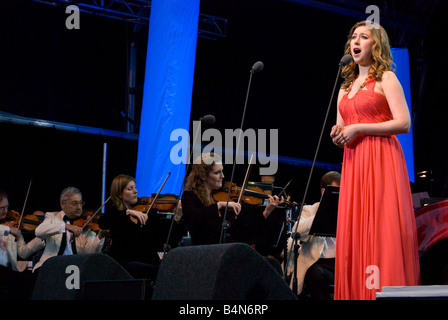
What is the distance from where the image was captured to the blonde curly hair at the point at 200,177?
13.1 ft

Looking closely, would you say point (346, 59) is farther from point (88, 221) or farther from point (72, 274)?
point (88, 221)

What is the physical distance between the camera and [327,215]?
337 cm

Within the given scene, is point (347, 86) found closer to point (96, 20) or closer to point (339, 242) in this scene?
point (339, 242)

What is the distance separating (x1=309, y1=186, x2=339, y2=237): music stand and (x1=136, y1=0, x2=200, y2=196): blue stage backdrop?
1.98 m

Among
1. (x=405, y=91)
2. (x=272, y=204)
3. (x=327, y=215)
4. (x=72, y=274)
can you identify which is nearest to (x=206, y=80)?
(x=405, y=91)

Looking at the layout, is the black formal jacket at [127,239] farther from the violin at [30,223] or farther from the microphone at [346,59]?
the microphone at [346,59]

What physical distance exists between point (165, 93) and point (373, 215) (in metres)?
3.26

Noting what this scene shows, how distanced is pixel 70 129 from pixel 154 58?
3.99 metres

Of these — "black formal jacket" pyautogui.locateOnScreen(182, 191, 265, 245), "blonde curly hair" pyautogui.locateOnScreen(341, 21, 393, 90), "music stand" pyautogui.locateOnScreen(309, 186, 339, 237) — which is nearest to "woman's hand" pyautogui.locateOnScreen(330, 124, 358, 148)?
"blonde curly hair" pyautogui.locateOnScreen(341, 21, 393, 90)

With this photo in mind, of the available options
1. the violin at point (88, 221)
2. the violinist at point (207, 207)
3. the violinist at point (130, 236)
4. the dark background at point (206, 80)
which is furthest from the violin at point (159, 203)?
the dark background at point (206, 80)

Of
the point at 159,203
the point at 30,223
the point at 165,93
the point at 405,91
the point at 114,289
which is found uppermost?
the point at 405,91

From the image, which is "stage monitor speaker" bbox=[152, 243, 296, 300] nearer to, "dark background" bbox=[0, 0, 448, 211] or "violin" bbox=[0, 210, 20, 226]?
"violin" bbox=[0, 210, 20, 226]

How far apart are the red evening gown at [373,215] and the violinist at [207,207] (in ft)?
4.73

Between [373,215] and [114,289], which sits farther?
[373,215]
